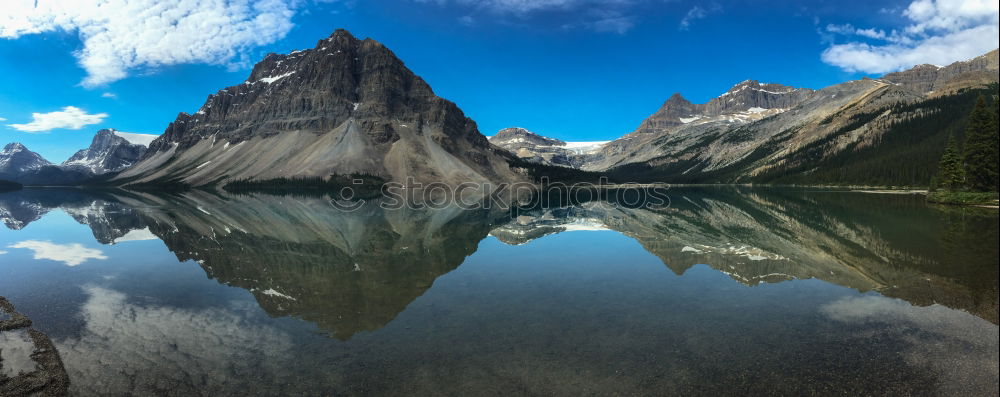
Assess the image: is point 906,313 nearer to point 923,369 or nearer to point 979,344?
point 979,344

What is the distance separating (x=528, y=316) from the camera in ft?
64.8

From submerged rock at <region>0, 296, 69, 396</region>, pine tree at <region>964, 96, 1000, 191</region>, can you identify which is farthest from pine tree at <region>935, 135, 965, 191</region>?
submerged rock at <region>0, 296, 69, 396</region>

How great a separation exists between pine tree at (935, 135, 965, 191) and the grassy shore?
188 cm

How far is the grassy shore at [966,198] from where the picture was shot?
5876 cm

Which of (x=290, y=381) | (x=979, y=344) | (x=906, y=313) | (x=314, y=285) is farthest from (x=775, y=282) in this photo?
(x=314, y=285)

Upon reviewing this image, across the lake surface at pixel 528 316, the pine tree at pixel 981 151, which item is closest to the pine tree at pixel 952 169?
the pine tree at pixel 981 151

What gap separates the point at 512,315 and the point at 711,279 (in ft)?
45.2

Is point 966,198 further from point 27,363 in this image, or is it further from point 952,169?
point 27,363

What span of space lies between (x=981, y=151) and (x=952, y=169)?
563 inches

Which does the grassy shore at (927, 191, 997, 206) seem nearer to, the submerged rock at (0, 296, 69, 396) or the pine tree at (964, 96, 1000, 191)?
the pine tree at (964, 96, 1000, 191)

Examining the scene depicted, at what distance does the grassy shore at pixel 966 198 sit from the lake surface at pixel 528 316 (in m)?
30.3

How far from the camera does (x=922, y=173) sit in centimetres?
13500

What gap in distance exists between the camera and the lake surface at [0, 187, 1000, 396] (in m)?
13.5

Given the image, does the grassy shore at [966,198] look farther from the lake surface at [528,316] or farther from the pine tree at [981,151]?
the lake surface at [528,316]
